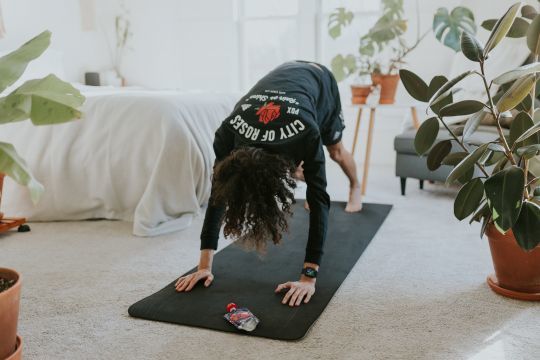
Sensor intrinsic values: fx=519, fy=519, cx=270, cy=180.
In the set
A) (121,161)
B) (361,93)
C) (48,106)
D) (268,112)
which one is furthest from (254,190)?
(361,93)

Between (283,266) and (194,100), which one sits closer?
(283,266)

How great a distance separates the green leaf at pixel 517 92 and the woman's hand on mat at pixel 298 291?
86cm

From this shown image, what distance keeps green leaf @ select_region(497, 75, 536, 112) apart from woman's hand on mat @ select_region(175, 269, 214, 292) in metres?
1.16

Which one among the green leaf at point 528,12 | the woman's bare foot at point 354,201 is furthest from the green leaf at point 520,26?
the woman's bare foot at point 354,201

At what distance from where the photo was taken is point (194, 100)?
2967 millimetres

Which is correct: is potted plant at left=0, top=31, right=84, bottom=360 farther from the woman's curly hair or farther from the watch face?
the watch face

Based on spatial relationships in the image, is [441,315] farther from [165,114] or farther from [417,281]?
[165,114]

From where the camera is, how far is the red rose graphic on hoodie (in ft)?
5.76

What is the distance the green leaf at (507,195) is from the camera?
4.98ft

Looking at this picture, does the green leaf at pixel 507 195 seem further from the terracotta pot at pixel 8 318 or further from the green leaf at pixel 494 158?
the terracotta pot at pixel 8 318

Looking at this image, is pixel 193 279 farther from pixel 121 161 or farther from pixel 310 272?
pixel 121 161

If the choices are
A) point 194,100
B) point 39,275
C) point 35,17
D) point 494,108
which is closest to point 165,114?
point 194,100

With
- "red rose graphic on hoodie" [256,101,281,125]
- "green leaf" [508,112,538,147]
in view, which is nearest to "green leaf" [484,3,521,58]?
"green leaf" [508,112,538,147]

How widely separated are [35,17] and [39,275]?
9.91 feet
